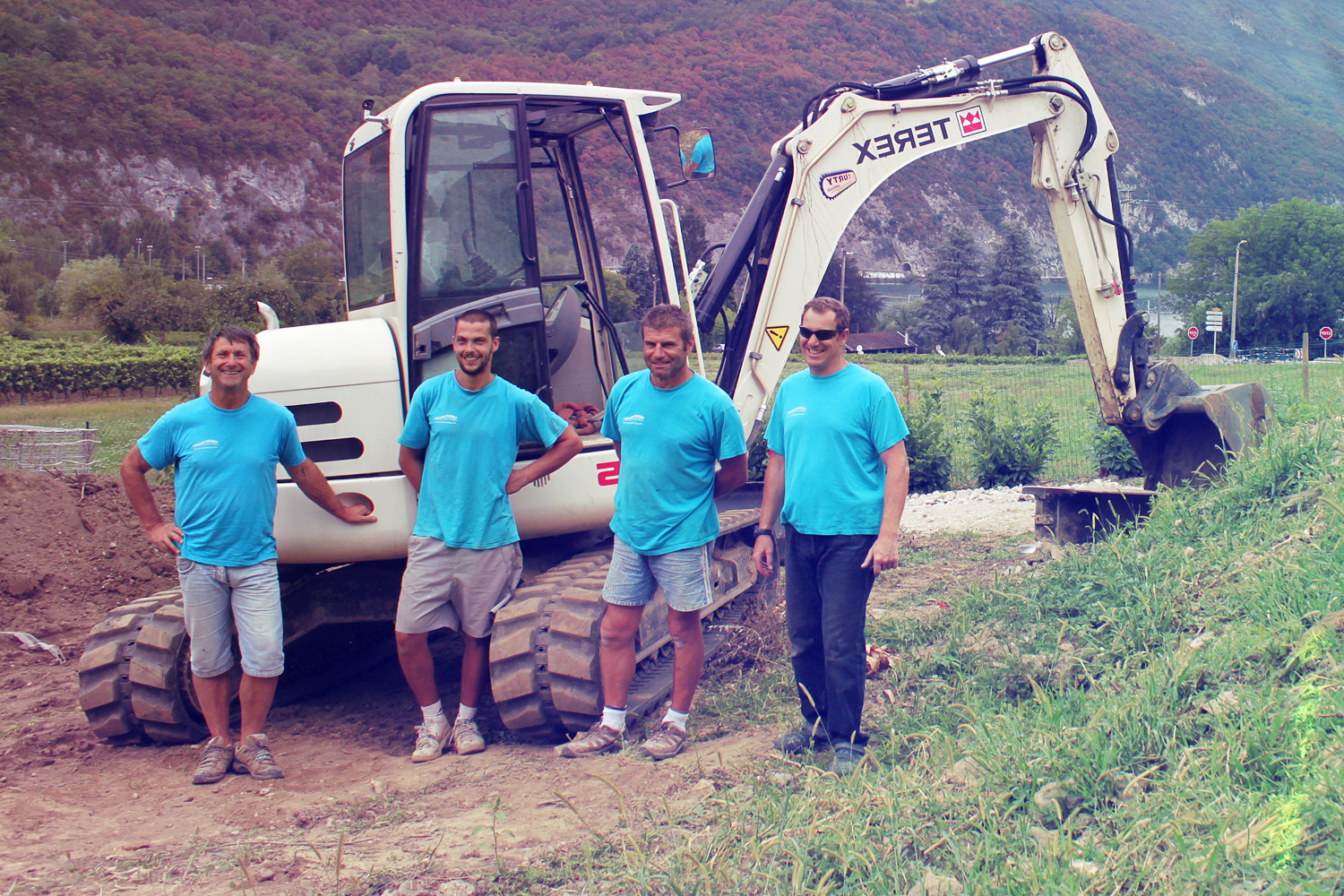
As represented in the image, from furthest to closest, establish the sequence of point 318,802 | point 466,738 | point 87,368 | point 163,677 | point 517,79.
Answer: point 517,79
point 87,368
point 163,677
point 466,738
point 318,802

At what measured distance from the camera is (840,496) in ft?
12.7

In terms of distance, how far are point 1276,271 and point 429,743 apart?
80842 millimetres

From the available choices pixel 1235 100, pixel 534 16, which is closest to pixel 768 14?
pixel 534 16

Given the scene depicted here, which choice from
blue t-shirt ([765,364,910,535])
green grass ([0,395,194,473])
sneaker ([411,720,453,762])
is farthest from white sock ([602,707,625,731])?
green grass ([0,395,194,473])

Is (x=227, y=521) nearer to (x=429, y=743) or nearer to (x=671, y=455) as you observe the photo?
(x=429, y=743)

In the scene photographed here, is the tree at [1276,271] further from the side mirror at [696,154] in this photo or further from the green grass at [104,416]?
the side mirror at [696,154]

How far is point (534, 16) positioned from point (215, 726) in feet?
371

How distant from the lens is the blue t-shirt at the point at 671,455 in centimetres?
420

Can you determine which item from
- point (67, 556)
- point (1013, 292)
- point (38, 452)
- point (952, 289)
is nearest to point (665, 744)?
point (67, 556)

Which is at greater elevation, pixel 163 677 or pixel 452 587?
pixel 452 587

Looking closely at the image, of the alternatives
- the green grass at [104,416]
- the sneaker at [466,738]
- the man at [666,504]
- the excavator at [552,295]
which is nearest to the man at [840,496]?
the man at [666,504]

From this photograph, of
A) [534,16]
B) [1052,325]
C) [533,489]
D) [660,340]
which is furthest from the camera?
[534,16]

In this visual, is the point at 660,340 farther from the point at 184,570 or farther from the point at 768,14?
the point at 768,14

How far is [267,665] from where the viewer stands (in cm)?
438
